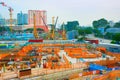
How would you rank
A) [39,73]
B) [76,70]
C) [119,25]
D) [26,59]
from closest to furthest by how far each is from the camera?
1. [39,73]
2. [76,70]
3. [26,59]
4. [119,25]

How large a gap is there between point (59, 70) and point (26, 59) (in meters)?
3.96

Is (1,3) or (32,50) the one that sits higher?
(1,3)

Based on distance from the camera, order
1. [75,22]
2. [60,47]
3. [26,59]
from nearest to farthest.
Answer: [26,59] < [60,47] < [75,22]

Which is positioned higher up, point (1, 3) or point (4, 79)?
point (1, 3)

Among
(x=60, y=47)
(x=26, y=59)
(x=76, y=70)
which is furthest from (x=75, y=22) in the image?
(x=76, y=70)

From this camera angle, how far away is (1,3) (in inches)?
1094

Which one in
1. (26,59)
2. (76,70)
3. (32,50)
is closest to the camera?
(76,70)

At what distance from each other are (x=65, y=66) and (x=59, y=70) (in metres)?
0.64

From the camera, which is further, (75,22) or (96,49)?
(75,22)

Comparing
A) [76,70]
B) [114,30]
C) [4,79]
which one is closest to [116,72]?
[76,70]

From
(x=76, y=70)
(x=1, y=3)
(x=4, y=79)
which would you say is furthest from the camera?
(x=1, y=3)

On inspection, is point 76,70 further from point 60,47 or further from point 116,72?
point 60,47

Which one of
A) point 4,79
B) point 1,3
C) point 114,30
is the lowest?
point 4,79

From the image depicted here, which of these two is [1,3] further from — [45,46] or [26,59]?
[26,59]
